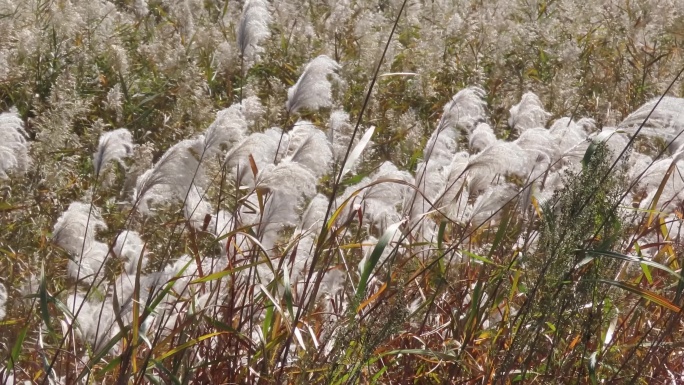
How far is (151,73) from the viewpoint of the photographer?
5.57 meters

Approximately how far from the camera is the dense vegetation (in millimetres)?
2281

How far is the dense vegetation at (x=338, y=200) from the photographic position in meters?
2.28

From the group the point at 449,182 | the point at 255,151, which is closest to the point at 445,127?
the point at 449,182

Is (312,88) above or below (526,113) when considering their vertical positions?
above

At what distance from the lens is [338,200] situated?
2.97m

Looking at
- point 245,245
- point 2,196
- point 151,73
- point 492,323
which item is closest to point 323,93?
point 245,245

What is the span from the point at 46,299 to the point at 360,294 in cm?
65

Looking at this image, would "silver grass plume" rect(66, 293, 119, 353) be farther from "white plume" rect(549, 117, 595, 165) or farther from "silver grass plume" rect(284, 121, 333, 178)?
"white plume" rect(549, 117, 595, 165)

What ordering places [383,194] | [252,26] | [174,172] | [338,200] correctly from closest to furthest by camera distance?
1. [174,172]
2. [383,194]
3. [338,200]
4. [252,26]

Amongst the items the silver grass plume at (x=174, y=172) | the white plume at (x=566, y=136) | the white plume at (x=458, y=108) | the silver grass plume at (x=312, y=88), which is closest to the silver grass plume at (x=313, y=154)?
the silver grass plume at (x=312, y=88)

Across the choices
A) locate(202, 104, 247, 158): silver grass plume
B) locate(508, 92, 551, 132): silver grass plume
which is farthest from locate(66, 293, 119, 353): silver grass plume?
locate(508, 92, 551, 132): silver grass plume

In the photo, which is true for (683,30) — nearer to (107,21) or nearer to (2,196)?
(107,21)

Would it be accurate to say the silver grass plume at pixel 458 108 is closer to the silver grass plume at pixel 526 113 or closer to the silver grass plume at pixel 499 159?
the silver grass plume at pixel 499 159

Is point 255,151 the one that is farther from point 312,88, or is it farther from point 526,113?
point 526,113
